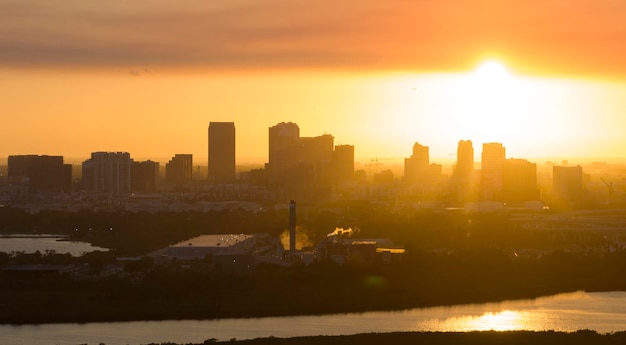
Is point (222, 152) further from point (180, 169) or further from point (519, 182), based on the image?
point (519, 182)

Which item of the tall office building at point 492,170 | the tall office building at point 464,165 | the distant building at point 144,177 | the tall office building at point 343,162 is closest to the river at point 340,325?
the tall office building at point 492,170

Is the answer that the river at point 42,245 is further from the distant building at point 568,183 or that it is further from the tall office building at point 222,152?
the tall office building at point 222,152

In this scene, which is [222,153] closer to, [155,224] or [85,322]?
[155,224]

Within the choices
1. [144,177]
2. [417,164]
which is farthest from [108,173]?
[417,164]

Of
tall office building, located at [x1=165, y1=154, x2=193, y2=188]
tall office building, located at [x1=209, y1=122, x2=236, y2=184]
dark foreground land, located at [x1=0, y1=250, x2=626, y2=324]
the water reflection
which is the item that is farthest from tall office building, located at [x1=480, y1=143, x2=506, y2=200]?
the water reflection

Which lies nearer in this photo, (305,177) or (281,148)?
(305,177)

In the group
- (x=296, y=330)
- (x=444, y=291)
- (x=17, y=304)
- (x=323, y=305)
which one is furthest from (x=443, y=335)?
(x=17, y=304)
